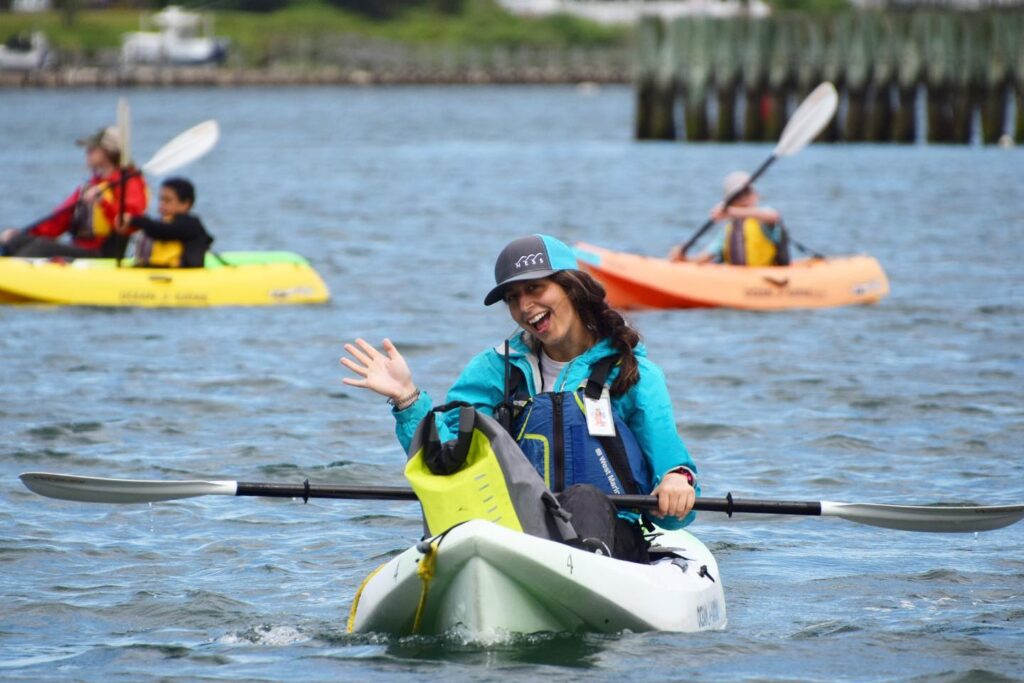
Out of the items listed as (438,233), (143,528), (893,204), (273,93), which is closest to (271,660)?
(143,528)

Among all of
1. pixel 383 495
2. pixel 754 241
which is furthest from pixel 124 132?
pixel 383 495

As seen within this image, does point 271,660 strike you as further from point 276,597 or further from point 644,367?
point 644,367

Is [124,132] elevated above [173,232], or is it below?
above

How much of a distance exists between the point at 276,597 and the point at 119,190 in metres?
8.06

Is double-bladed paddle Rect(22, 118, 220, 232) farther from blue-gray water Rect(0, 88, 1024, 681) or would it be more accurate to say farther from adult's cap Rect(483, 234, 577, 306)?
adult's cap Rect(483, 234, 577, 306)

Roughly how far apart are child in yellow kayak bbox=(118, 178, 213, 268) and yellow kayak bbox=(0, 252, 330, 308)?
9 cm

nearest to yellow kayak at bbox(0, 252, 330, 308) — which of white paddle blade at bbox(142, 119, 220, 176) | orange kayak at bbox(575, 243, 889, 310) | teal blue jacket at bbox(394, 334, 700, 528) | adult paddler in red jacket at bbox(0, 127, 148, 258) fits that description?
adult paddler in red jacket at bbox(0, 127, 148, 258)

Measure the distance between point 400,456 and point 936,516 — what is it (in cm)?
360

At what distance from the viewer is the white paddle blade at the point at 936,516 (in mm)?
6512

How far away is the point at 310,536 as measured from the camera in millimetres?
7984

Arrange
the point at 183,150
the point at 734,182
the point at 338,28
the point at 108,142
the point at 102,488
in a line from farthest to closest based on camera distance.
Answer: the point at 338,28 < the point at 183,150 < the point at 108,142 < the point at 734,182 < the point at 102,488

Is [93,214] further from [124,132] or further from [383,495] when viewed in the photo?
[383,495]

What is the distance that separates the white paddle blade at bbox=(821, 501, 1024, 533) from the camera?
6512mm

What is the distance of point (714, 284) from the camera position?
1482 cm
